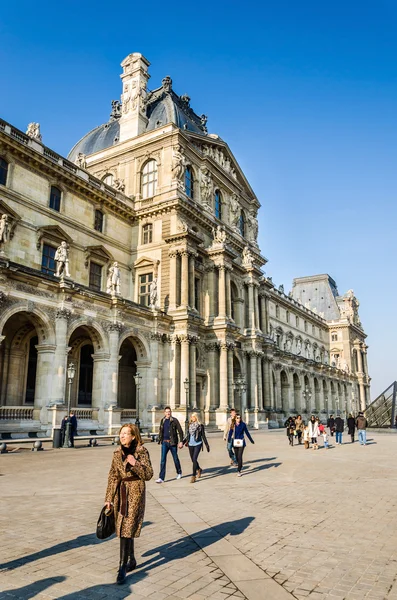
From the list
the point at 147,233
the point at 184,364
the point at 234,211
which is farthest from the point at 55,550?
the point at 234,211

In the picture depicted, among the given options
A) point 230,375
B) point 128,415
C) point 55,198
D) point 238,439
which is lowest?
point 238,439

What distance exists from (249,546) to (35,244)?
27.0 meters

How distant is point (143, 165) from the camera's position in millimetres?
41062

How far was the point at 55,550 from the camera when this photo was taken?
627cm

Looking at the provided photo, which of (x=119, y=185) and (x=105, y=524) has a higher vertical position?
(x=119, y=185)

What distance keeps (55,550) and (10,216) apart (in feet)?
84.2

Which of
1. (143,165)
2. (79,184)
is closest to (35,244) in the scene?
(79,184)

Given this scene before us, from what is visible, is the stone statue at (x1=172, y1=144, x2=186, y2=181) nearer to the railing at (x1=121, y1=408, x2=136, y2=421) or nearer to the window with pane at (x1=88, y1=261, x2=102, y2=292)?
the window with pane at (x1=88, y1=261, x2=102, y2=292)

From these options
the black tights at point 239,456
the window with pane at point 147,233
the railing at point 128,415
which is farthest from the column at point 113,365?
the black tights at point 239,456

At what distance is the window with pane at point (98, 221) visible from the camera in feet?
117

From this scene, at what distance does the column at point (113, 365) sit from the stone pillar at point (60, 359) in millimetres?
3730

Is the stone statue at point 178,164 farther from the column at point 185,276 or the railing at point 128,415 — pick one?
the railing at point 128,415

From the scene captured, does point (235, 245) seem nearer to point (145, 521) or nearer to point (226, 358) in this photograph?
point (226, 358)

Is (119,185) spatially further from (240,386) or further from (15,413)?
(15,413)
